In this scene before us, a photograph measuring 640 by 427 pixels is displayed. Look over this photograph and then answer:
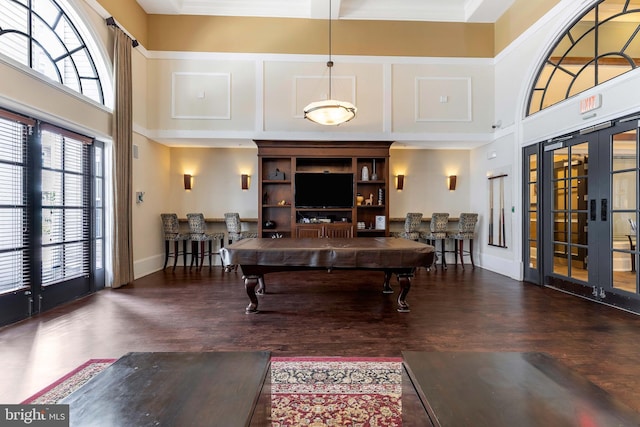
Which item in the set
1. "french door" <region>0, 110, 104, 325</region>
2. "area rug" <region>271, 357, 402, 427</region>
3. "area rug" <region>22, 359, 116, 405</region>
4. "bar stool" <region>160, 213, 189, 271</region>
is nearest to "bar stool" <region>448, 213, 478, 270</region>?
"area rug" <region>271, 357, 402, 427</region>

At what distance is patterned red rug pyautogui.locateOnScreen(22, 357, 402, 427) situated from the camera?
175 centimetres

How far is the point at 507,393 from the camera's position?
48.7 inches

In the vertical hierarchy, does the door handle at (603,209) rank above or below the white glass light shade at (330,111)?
below

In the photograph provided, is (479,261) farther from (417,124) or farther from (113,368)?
(113,368)

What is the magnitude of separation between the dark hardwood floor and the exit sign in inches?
101

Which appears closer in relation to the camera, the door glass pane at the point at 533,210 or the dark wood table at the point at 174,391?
the dark wood table at the point at 174,391

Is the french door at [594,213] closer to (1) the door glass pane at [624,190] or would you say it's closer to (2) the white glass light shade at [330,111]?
(1) the door glass pane at [624,190]

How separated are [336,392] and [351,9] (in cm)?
685

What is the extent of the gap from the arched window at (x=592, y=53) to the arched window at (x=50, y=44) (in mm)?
7012

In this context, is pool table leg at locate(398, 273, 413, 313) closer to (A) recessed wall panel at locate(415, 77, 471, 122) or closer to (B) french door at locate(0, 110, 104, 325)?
(A) recessed wall panel at locate(415, 77, 471, 122)

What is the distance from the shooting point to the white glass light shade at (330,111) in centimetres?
437

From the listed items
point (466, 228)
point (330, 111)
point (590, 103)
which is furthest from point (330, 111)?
point (466, 228)

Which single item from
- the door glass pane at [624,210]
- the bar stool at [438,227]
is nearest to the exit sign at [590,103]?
the door glass pane at [624,210]

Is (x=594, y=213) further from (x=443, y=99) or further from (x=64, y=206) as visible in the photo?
(x=64, y=206)
